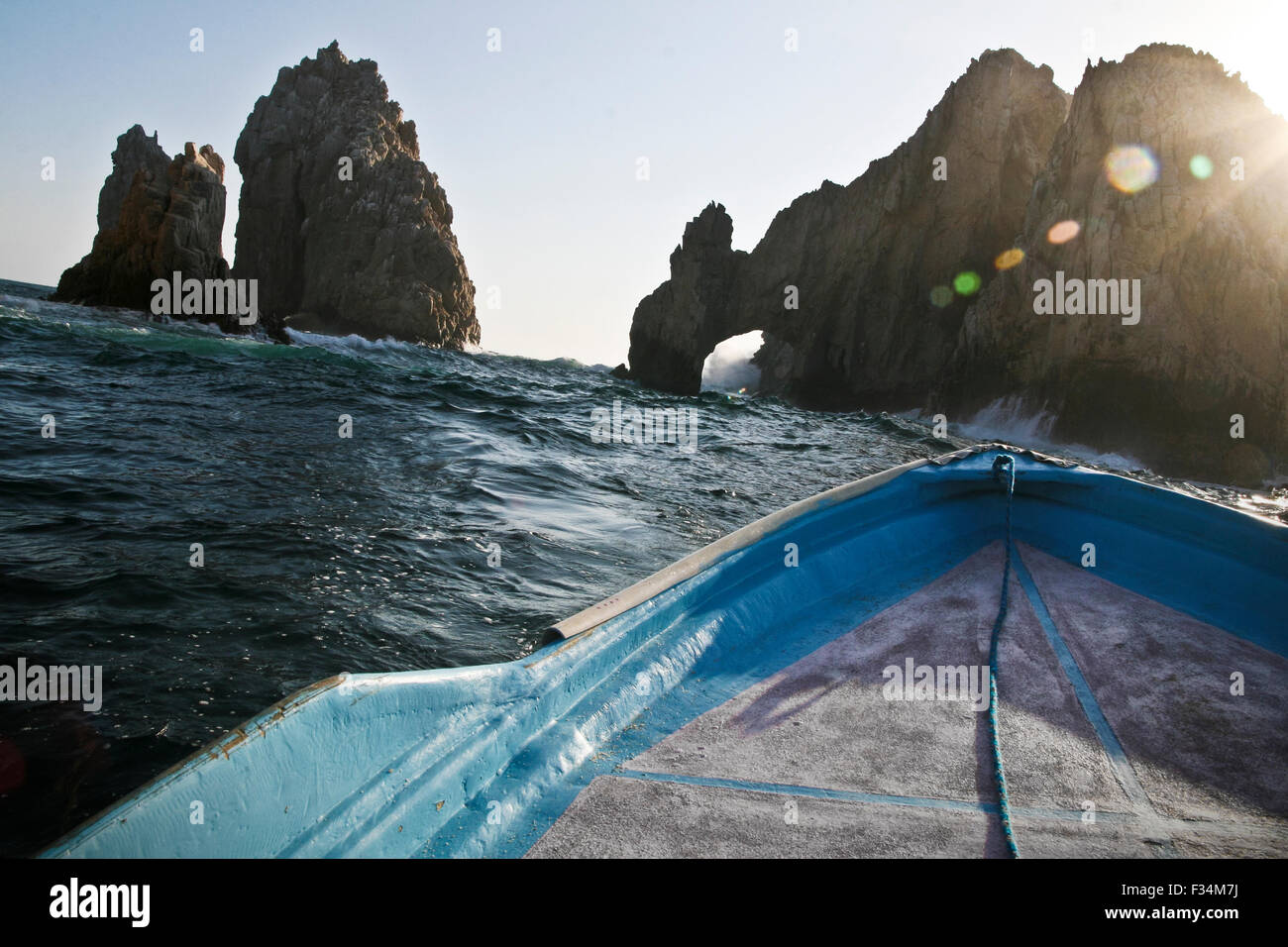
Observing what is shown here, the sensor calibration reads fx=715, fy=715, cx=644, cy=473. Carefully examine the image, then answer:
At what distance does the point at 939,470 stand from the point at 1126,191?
79.7 ft

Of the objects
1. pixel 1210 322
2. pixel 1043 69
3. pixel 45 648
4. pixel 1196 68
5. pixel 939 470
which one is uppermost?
pixel 1043 69

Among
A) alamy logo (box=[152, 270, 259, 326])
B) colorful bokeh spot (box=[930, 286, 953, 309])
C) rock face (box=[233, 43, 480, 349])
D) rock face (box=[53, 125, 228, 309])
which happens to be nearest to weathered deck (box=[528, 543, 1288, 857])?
colorful bokeh spot (box=[930, 286, 953, 309])

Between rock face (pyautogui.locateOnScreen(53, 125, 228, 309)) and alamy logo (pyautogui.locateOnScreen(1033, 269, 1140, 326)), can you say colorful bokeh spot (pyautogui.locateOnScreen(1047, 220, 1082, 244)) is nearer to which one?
alamy logo (pyautogui.locateOnScreen(1033, 269, 1140, 326))

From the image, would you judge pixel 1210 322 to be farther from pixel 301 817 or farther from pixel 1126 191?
pixel 301 817

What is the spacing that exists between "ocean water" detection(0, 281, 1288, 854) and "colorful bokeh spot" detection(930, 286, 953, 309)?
30.2m

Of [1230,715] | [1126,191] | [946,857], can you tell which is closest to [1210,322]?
[1126,191]

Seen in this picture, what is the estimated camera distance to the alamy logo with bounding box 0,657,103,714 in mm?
2910

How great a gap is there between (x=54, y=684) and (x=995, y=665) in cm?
391

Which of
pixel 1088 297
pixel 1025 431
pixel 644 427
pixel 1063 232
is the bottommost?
pixel 644 427

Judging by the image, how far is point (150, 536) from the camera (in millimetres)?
4703

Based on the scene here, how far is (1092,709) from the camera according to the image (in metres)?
2.60

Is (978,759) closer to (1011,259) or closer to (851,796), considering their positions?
(851,796)
